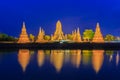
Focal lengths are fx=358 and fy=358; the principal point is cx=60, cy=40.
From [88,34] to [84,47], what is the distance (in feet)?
146

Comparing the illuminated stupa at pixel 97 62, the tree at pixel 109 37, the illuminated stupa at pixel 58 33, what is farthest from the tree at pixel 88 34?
the illuminated stupa at pixel 97 62

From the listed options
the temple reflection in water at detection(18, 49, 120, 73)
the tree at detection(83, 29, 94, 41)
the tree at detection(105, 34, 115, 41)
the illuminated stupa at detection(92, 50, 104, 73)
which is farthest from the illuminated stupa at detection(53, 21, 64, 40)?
the illuminated stupa at detection(92, 50, 104, 73)

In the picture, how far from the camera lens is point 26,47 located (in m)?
62.8

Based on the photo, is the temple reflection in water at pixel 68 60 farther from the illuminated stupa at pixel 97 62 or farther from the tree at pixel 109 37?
the tree at pixel 109 37

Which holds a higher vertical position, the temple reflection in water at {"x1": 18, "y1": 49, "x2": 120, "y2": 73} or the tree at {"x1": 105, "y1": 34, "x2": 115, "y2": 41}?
the tree at {"x1": 105, "y1": 34, "x2": 115, "y2": 41}

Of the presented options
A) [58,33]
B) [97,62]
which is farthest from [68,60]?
[58,33]

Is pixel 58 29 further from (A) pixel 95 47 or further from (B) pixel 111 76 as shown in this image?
(B) pixel 111 76

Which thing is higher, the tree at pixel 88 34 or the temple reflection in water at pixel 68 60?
the tree at pixel 88 34

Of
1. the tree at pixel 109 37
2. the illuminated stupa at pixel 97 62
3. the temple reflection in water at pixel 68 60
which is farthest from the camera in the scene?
the tree at pixel 109 37

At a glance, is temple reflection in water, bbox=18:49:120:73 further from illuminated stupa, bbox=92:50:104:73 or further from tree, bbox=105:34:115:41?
tree, bbox=105:34:115:41

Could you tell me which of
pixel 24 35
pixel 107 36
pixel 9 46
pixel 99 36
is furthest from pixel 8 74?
pixel 107 36

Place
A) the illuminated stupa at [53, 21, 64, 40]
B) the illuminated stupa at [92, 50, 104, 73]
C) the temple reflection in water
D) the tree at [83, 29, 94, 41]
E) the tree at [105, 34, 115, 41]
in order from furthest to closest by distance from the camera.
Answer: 1. the tree at [105, 34, 115, 41]
2. the tree at [83, 29, 94, 41]
3. the illuminated stupa at [53, 21, 64, 40]
4. the temple reflection in water
5. the illuminated stupa at [92, 50, 104, 73]

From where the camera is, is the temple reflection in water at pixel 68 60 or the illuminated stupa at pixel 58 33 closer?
the temple reflection in water at pixel 68 60

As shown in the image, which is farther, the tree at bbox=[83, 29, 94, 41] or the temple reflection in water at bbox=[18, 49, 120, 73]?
the tree at bbox=[83, 29, 94, 41]
